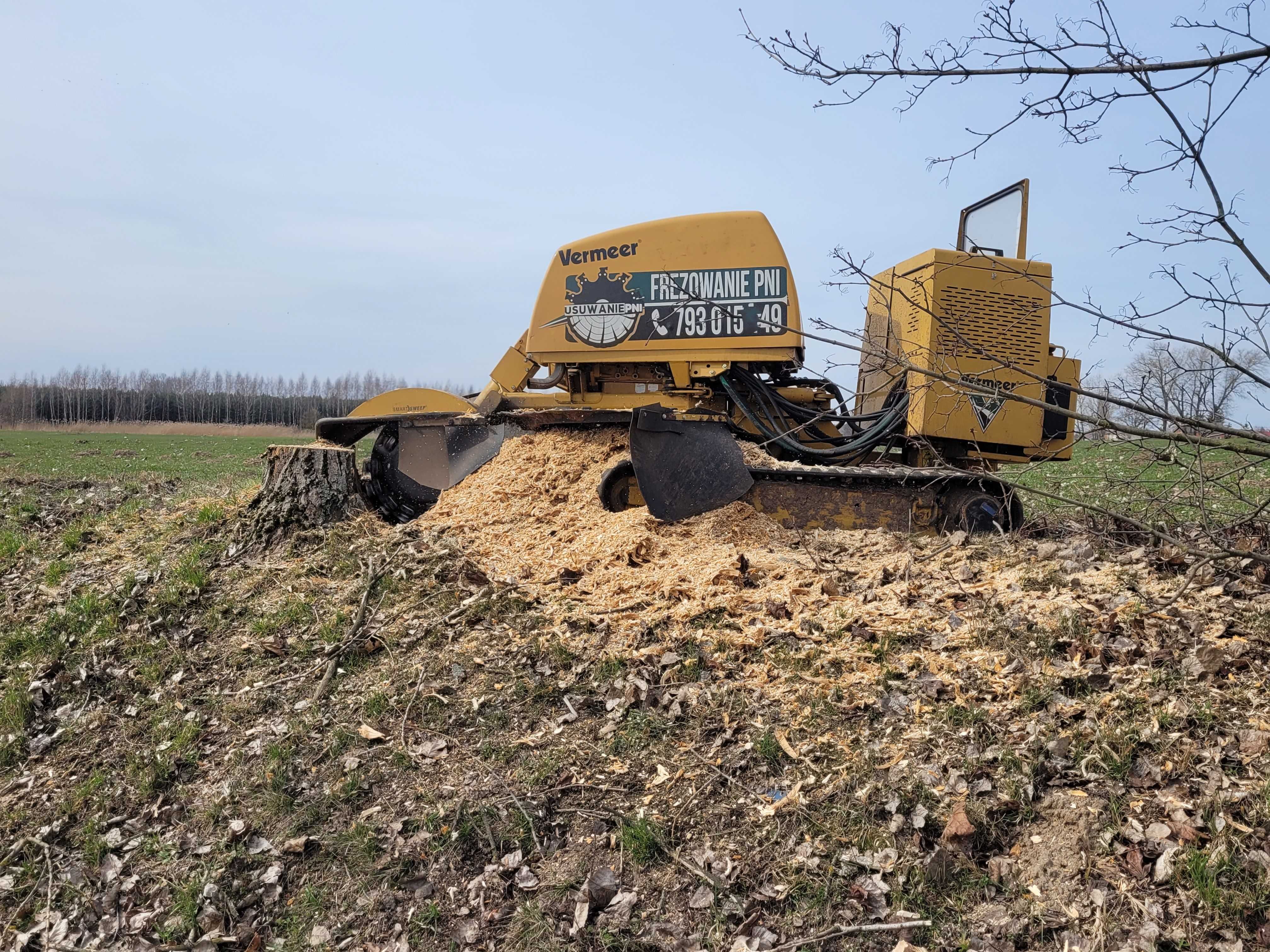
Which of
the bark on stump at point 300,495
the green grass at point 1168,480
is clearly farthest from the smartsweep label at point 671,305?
the green grass at point 1168,480

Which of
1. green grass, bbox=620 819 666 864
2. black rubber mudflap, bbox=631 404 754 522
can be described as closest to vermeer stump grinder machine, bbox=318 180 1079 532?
black rubber mudflap, bbox=631 404 754 522

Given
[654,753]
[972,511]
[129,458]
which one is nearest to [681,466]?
[972,511]

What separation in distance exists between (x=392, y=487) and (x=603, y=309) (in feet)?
9.00

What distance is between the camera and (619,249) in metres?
7.82

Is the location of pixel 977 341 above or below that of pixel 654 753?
above

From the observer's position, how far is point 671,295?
7773 millimetres

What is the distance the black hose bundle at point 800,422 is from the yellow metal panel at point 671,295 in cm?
27

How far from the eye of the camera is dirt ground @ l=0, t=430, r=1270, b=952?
10.4ft

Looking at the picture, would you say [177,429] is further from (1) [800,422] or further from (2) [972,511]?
(2) [972,511]

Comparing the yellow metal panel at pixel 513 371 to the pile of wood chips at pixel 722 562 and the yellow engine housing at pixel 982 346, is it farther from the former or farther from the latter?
the yellow engine housing at pixel 982 346

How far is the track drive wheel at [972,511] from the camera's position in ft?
22.9

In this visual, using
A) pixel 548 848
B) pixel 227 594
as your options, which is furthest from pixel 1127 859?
pixel 227 594

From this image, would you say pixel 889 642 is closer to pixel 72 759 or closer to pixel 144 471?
pixel 72 759

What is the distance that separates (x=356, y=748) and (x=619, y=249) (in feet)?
16.4
